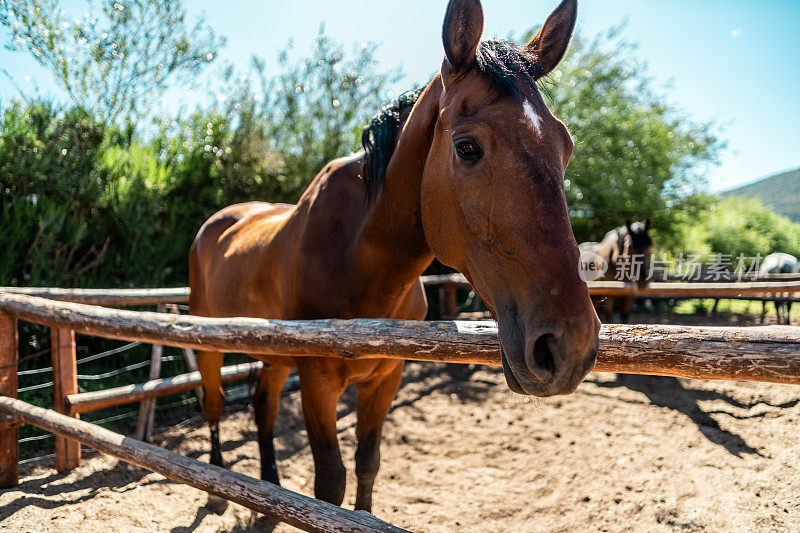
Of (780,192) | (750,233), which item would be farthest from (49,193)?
(780,192)

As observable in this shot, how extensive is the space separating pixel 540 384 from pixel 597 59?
12.4m

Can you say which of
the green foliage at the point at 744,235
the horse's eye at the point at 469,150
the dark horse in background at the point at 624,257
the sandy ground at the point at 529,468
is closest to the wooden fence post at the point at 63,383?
the sandy ground at the point at 529,468

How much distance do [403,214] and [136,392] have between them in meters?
3.60

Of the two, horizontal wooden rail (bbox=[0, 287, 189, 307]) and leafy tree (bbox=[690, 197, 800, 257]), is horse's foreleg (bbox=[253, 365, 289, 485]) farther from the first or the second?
leafy tree (bbox=[690, 197, 800, 257])

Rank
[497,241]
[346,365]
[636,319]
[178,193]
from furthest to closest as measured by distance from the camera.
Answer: [636,319] < [178,193] < [346,365] < [497,241]

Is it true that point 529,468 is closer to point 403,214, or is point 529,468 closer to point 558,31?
point 403,214

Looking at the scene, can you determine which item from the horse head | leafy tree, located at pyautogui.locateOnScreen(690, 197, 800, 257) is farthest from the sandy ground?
leafy tree, located at pyautogui.locateOnScreen(690, 197, 800, 257)

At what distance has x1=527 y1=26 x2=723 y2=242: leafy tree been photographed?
1012 centimetres

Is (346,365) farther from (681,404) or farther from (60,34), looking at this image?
(60,34)

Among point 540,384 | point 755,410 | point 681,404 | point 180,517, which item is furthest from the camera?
point 681,404

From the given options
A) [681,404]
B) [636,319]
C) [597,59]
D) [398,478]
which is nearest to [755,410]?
[681,404]

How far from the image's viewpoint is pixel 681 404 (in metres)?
4.75

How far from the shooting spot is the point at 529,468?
11.9 ft

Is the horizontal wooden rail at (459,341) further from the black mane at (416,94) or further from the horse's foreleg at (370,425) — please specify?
the horse's foreleg at (370,425)
